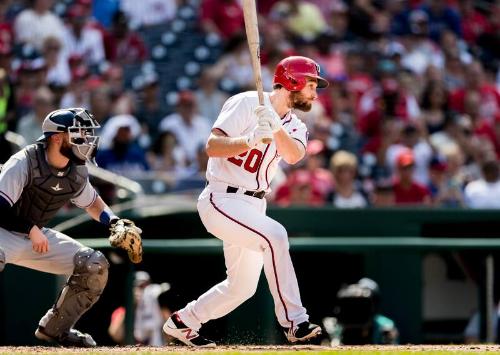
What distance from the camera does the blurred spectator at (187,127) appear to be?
12195 mm

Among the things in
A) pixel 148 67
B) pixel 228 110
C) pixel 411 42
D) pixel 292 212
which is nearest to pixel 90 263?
pixel 228 110

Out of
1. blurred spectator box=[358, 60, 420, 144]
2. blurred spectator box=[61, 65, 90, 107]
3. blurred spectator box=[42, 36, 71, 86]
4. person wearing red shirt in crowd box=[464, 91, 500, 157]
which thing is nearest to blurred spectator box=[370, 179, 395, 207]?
blurred spectator box=[358, 60, 420, 144]

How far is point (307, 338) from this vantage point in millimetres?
6840

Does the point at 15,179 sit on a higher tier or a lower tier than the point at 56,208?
higher

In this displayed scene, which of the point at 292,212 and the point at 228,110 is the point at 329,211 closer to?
the point at 292,212

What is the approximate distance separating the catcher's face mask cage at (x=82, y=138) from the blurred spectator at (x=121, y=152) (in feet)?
13.3

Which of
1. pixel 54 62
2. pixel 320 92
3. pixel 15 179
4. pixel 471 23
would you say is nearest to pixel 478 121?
pixel 320 92

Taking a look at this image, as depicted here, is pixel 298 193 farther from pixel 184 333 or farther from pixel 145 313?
pixel 184 333

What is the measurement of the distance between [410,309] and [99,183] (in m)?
2.91

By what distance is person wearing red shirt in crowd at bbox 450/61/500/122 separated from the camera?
14430mm

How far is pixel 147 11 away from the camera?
46.1ft

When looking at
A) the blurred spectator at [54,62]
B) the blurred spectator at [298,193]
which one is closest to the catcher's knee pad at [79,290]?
the blurred spectator at [298,193]

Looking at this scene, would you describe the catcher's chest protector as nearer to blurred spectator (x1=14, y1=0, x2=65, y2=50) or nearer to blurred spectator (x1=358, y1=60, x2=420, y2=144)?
blurred spectator (x1=14, y1=0, x2=65, y2=50)

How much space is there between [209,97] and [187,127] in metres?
0.88
